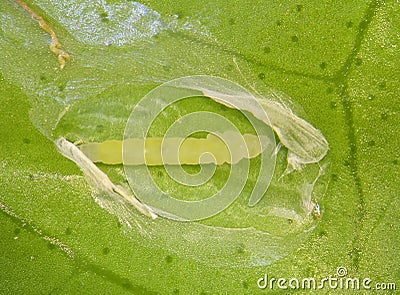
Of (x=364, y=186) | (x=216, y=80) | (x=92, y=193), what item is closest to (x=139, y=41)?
(x=216, y=80)

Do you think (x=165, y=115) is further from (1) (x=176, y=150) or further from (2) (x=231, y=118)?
(2) (x=231, y=118)

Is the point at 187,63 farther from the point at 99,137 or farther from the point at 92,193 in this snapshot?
the point at 92,193

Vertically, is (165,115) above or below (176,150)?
above

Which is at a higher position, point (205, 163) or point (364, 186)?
point (205, 163)

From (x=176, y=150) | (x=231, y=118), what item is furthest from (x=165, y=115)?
(x=231, y=118)

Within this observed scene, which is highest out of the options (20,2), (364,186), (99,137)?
(20,2)
